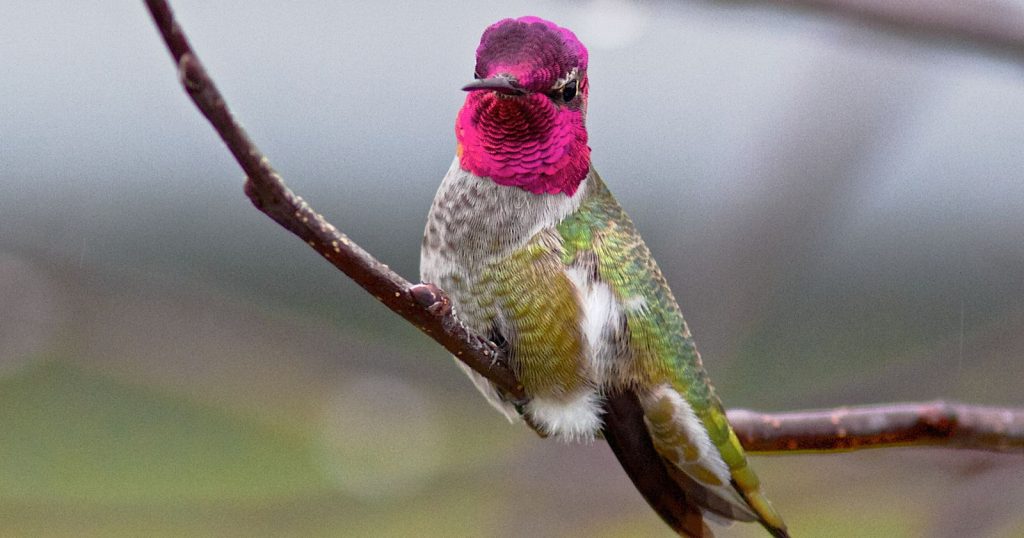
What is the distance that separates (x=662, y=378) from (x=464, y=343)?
1.72 feet

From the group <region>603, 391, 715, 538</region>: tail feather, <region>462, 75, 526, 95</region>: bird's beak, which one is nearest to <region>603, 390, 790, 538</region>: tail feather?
<region>603, 391, 715, 538</region>: tail feather

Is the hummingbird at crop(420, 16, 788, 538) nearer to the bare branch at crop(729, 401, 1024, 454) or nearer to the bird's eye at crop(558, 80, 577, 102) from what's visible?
the bird's eye at crop(558, 80, 577, 102)

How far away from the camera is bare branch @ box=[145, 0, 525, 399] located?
0.80 m

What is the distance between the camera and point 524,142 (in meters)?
1.54

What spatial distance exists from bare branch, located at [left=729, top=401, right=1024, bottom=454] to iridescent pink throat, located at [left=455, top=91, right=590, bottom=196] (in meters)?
0.62

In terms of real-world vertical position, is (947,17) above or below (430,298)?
above

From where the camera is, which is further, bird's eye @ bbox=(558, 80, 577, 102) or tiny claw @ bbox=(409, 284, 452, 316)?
bird's eye @ bbox=(558, 80, 577, 102)

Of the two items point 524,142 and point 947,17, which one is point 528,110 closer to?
point 524,142

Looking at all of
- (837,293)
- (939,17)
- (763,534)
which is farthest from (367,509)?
(837,293)

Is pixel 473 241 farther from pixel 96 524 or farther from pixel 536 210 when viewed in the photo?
pixel 96 524

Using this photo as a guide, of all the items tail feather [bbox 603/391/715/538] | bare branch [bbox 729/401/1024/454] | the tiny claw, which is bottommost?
bare branch [bbox 729/401/1024/454]

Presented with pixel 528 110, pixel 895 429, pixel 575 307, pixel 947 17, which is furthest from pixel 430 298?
pixel 947 17

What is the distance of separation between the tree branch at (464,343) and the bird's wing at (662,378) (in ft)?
0.50

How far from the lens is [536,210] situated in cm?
165
